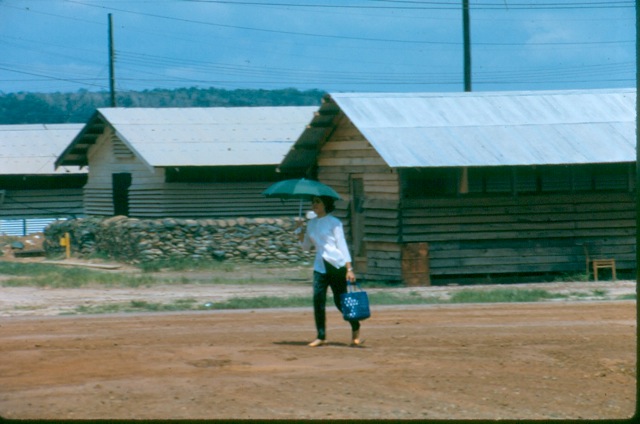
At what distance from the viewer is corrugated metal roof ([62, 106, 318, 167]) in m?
34.9

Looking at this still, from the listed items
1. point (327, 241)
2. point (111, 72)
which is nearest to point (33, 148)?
point (111, 72)

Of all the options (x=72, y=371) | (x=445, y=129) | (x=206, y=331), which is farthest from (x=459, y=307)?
(x=72, y=371)

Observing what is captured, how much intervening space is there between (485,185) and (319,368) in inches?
538

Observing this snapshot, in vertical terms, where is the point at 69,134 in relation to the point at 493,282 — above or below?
above

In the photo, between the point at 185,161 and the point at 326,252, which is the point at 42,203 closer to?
the point at 185,161

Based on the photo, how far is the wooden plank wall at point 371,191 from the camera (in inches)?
973

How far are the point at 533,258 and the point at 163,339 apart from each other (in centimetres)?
1216

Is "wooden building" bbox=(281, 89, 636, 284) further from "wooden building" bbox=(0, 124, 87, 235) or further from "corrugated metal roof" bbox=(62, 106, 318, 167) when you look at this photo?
"wooden building" bbox=(0, 124, 87, 235)

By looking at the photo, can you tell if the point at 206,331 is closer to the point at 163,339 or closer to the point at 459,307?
the point at 163,339

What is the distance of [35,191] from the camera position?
141 ft

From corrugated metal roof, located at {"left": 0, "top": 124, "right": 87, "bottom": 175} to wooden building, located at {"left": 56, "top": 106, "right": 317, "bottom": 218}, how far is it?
335cm

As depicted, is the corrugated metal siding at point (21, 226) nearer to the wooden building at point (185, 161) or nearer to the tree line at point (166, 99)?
the wooden building at point (185, 161)

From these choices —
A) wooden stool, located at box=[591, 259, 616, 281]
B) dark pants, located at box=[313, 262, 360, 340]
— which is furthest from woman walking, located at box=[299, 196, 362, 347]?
wooden stool, located at box=[591, 259, 616, 281]

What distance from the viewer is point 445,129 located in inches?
1008
